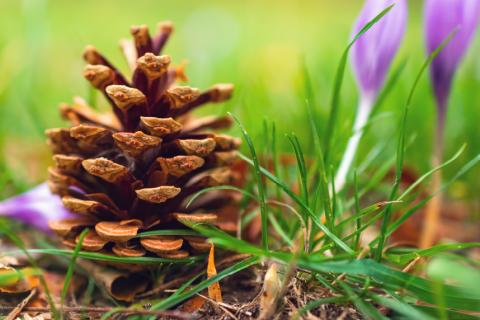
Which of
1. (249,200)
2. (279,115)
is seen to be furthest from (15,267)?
(279,115)

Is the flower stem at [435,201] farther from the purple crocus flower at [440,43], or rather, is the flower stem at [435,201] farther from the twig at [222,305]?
the twig at [222,305]

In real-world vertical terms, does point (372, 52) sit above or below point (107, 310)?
above

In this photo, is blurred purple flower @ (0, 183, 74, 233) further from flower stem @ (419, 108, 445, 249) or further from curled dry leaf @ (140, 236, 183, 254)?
flower stem @ (419, 108, 445, 249)

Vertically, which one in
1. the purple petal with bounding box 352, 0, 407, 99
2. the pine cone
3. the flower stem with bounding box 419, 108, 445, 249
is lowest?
the flower stem with bounding box 419, 108, 445, 249

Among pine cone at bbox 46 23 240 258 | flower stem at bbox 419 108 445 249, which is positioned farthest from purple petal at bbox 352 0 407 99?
pine cone at bbox 46 23 240 258

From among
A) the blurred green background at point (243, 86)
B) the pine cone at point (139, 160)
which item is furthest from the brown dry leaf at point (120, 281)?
the blurred green background at point (243, 86)

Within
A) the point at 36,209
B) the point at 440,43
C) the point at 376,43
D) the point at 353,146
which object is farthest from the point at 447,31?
the point at 36,209

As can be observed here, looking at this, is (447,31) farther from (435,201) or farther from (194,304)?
(194,304)
